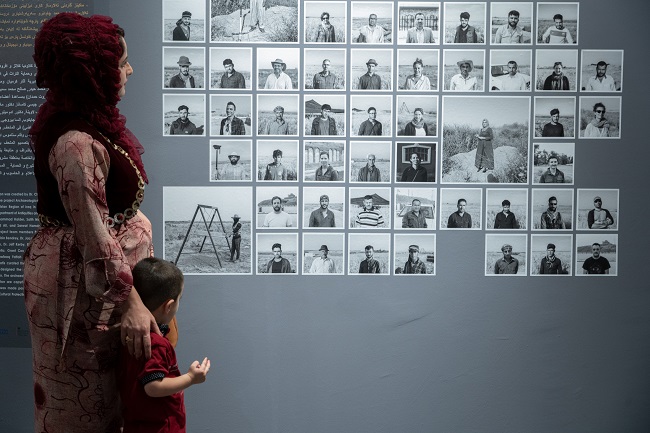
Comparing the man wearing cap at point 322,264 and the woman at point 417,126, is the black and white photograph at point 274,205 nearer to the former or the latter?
the man wearing cap at point 322,264

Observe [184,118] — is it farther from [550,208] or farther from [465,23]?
[550,208]

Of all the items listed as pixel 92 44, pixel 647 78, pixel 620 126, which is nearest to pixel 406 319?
pixel 620 126

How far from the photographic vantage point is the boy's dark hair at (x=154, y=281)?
2.12 m

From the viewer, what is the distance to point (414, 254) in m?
3.33

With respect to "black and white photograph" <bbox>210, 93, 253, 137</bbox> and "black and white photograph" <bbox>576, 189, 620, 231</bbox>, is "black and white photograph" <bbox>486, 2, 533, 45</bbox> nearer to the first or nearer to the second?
"black and white photograph" <bbox>576, 189, 620, 231</bbox>

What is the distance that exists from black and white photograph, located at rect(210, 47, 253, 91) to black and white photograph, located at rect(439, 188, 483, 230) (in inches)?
40.6

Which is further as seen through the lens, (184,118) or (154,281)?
(184,118)

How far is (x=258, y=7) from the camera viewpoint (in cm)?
326

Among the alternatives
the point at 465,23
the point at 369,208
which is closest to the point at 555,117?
the point at 465,23

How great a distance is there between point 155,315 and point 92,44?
→ 2.65 feet

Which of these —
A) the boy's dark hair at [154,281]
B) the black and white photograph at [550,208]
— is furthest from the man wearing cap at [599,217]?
the boy's dark hair at [154,281]

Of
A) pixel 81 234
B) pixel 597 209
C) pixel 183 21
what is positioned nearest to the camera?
pixel 81 234

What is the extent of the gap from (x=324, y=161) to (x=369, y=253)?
47cm

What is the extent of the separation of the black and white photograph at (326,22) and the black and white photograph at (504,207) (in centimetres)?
99
